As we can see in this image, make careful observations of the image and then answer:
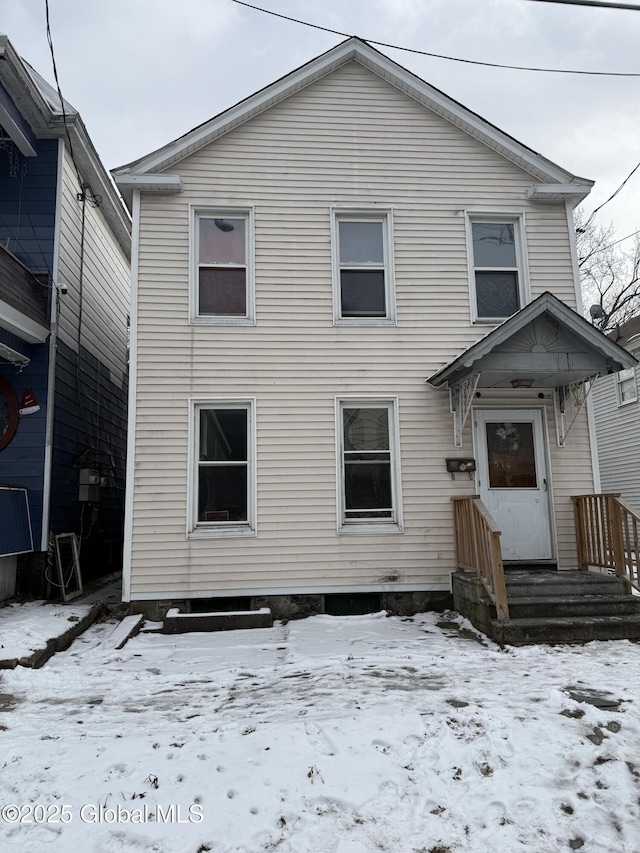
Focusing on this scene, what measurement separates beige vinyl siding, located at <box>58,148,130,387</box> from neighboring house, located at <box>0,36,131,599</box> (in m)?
0.04

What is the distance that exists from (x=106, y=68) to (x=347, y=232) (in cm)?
521

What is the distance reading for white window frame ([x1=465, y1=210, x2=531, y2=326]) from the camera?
843cm

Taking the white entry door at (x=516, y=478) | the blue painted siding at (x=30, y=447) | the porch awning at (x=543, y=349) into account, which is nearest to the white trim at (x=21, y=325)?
the blue painted siding at (x=30, y=447)

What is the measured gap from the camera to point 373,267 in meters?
8.48

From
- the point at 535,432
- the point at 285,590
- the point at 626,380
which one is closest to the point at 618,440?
the point at 626,380

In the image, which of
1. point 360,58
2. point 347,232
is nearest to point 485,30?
point 360,58

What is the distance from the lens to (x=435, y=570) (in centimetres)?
780

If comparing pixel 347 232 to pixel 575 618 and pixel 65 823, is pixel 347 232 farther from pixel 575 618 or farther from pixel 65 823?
pixel 65 823

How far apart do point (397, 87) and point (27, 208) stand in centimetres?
580

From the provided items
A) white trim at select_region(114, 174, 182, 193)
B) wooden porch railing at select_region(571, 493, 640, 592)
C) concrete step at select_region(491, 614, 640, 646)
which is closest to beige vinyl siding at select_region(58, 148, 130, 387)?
white trim at select_region(114, 174, 182, 193)

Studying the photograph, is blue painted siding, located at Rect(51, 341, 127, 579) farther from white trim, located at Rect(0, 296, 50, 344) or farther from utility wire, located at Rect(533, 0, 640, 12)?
utility wire, located at Rect(533, 0, 640, 12)

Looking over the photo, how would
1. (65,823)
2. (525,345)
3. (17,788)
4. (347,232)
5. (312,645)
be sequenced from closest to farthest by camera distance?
1. (65,823)
2. (17,788)
3. (312,645)
4. (525,345)
5. (347,232)

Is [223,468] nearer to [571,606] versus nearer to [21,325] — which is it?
[21,325]

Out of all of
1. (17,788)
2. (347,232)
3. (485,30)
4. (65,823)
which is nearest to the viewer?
(65,823)
